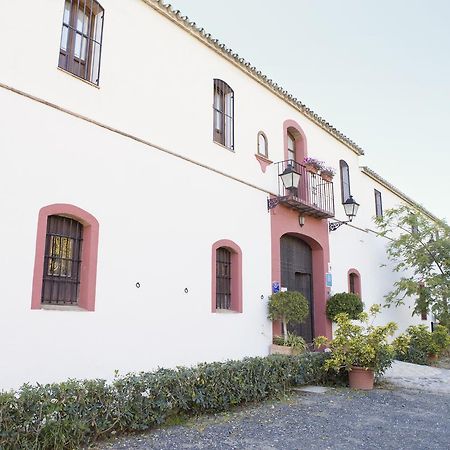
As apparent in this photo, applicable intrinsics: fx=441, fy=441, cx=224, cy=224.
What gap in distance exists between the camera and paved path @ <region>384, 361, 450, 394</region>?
8.95m

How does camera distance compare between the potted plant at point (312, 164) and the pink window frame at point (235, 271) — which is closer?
the pink window frame at point (235, 271)

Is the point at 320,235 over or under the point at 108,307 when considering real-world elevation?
over

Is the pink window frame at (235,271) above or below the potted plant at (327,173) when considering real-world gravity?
below

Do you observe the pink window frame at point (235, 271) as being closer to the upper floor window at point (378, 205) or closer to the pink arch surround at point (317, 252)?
the pink arch surround at point (317, 252)

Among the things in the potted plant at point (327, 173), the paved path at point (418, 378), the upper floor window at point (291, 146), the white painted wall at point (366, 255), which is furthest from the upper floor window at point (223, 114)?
the paved path at point (418, 378)

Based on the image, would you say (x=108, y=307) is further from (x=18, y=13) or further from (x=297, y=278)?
(x=297, y=278)

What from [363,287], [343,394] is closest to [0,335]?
[343,394]

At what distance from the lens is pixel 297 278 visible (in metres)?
12.0

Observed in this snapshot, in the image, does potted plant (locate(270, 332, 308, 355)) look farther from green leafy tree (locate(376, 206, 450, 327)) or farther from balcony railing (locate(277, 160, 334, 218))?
green leafy tree (locate(376, 206, 450, 327))

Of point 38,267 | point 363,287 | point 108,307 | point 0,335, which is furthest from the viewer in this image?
point 363,287

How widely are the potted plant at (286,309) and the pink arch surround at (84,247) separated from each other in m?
4.41

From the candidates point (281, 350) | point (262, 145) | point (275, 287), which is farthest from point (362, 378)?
point (262, 145)

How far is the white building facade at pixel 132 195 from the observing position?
5992 mm

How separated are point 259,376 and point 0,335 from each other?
3.86 metres
